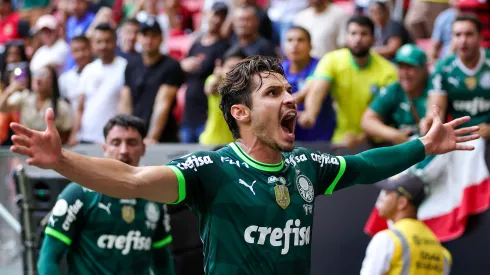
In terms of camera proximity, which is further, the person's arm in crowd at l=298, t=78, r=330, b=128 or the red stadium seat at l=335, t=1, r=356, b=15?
the red stadium seat at l=335, t=1, r=356, b=15

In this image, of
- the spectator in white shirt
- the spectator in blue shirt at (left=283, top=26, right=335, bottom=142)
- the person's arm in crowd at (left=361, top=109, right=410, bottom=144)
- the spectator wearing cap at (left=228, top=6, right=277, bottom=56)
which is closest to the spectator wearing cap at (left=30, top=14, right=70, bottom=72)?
the spectator in white shirt

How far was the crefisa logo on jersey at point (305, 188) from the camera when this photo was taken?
4.62 m

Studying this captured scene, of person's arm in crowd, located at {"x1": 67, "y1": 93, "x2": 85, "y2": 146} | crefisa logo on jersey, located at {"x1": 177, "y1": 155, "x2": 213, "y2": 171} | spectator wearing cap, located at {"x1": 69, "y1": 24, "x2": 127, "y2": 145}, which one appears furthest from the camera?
person's arm in crowd, located at {"x1": 67, "y1": 93, "x2": 85, "y2": 146}

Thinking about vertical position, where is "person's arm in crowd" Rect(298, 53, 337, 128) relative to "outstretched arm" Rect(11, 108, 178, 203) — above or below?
above

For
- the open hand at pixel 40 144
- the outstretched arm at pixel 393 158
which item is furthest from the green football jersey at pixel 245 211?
the open hand at pixel 40 144

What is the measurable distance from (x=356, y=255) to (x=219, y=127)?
218cm

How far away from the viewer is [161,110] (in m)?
10.1

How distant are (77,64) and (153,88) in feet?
7.04

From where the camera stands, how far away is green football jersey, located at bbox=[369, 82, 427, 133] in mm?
8352

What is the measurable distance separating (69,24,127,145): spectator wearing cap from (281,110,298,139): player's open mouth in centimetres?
627

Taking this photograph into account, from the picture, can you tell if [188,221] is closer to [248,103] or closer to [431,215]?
[431,215]

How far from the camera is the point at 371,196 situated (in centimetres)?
831

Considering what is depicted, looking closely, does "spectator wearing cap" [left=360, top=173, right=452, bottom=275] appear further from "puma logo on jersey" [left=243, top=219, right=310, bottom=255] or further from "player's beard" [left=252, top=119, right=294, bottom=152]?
"player's beard" [left=252, top=119, right=294, bottom=152]

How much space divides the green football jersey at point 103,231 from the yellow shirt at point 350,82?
109 inches
